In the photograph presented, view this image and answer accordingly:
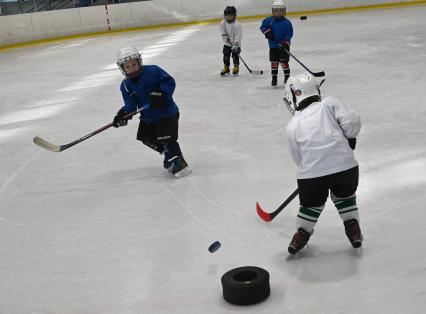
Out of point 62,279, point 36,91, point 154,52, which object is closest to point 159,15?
point 154,52

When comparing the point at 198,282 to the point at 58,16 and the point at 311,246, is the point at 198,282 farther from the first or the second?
the point at 58,16

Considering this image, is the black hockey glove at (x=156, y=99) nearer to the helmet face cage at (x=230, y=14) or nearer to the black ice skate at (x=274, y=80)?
the black ice skate at (x=274, y=80)

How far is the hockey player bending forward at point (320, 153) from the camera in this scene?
2391 millimetres

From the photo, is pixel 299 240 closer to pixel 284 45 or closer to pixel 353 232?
pixel 353 232

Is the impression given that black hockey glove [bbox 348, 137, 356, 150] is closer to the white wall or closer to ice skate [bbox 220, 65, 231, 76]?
ice skate [bbox 220, 65, 231, 76]

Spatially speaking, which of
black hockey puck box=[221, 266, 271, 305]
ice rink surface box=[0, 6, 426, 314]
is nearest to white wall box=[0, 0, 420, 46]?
ice rink surface box=[0, 6, 426, 314]

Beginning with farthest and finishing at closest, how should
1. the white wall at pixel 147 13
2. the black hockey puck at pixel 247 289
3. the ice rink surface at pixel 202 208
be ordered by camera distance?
the white wall at pixel 147 13 < the ice rink surface at pixel 202 208 < the black hockey puck at pixel 247 289

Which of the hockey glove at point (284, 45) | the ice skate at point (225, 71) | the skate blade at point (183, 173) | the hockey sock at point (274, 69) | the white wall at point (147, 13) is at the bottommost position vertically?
the white wall at point (147, 13)

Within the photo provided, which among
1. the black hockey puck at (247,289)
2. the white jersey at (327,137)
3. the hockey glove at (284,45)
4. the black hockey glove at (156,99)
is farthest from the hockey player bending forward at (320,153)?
the hockey glove at (284,45)

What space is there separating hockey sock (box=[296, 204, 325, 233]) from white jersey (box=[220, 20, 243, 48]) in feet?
16.1

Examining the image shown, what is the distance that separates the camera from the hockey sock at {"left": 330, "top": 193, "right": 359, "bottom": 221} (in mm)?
2484

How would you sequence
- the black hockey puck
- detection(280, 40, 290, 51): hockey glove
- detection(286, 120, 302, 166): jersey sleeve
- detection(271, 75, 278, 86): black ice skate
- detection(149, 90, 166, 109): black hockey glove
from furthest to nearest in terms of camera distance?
detection(271, 75, 278, 86): black ice skate, detection(280, 40, 290, 51): hockey glove, detection(149, 90, 166, 109): black hockey glove, detection(286, 120, 302, 166): jersey sleeve, the black hockey puck

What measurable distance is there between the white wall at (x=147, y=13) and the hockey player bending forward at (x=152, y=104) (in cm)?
1013

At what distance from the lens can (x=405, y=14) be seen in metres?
12.3
